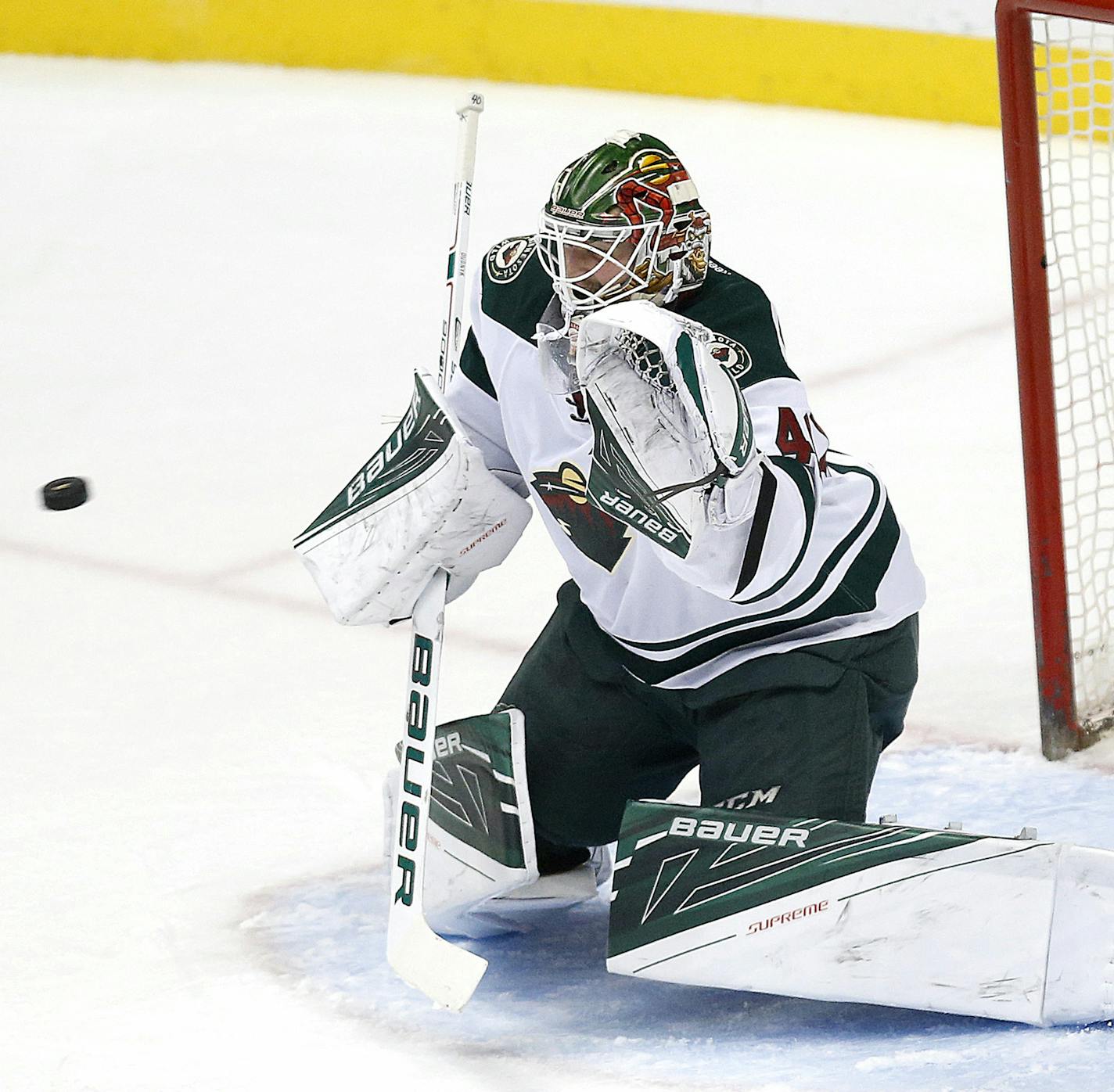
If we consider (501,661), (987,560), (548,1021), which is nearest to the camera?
(548,1021)

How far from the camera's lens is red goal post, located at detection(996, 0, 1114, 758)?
8.27 feet

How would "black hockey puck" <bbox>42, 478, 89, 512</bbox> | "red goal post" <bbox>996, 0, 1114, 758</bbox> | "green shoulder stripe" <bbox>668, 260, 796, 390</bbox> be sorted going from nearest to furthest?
"green shoulder stripe" <bbox>668, 260, 796, 390</bbox>
"black hockey puck" <bbox>42, 478, 89, 512</bbox>
"red goal post" <bbox>996, 0, 1114, 758</bbox>

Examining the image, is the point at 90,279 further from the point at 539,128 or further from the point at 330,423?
the point at 539,128

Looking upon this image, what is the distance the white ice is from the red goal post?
129mm

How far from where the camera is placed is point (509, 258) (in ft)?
6.91

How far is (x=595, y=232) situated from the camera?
183 cm

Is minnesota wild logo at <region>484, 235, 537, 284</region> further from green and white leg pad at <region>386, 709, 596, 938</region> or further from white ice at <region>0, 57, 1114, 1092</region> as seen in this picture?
white ice at <region>0, 57, 1114, 1092</region>

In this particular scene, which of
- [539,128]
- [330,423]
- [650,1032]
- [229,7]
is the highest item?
[229,7]

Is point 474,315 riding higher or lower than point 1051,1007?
higher

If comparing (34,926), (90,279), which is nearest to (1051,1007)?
(34,926)

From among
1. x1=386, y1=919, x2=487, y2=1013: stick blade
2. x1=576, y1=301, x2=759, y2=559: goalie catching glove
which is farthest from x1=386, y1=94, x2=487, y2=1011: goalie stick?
x1=576, y1=301, x2=759, y2=559: goalie catching glove

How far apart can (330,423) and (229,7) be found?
8.79 ft

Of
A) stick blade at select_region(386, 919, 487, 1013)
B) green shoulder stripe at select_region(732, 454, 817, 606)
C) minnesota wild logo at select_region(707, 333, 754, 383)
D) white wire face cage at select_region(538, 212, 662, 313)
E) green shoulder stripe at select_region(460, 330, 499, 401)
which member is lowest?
stick blade at select_region(386, 919, 487, 1013)

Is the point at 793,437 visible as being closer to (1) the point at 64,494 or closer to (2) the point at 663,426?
(2) the point at 663,426
